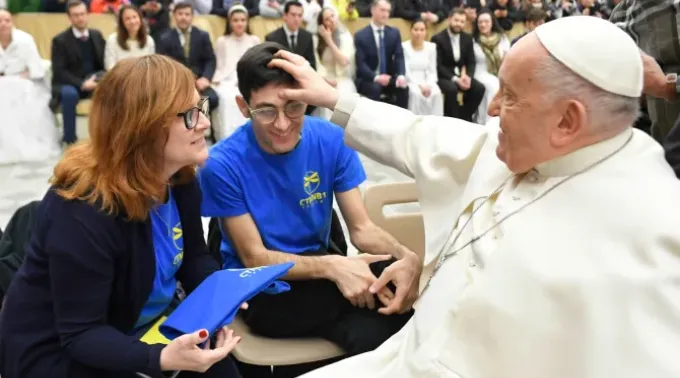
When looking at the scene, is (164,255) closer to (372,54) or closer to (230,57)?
(230,57)

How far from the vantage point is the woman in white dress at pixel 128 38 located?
6867mm

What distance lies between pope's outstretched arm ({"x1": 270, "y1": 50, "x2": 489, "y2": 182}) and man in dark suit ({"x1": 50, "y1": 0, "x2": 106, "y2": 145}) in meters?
5.50

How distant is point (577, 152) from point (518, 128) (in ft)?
0.44

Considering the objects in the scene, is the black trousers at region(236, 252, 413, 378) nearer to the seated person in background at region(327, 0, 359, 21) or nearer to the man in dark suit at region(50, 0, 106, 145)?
the man in dark suit at region(50, 0, 106, 145)

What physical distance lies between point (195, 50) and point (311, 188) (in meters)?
5.65

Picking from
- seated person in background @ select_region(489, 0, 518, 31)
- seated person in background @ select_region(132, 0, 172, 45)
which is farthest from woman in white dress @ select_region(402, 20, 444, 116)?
seated person in background @ select_region(132, 0, 172, 45)

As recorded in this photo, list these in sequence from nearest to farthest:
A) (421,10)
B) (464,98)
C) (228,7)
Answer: (464,98) < (228,7) < (421,10)

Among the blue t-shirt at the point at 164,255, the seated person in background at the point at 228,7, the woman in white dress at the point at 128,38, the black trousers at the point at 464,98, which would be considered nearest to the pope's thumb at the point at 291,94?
the blue t-shirt at the point at 164,255

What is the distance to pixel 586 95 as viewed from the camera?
1335mm

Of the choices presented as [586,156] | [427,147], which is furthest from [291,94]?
[586,156]

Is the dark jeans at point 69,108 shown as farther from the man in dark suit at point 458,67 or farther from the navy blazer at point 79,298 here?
the navy blazer at point 79,298

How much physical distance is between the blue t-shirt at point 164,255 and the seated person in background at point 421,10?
7.85 metres

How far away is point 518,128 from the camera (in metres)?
1.42

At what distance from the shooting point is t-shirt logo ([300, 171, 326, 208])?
2.28 metres
